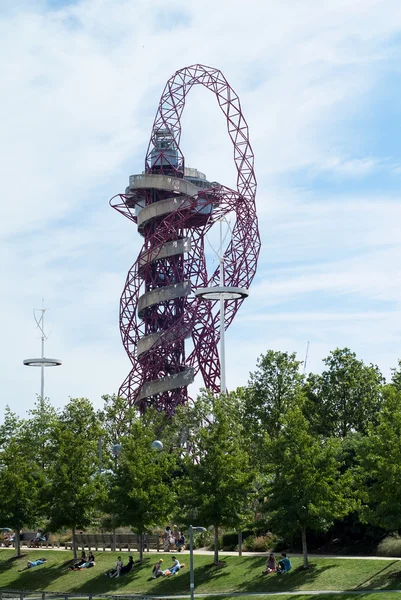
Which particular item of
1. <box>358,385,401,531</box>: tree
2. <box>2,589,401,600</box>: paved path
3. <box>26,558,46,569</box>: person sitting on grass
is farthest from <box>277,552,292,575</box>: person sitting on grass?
<box>26,558,46,569</box>: person sitting on grass

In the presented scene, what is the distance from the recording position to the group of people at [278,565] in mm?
40000

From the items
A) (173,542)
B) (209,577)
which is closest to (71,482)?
(173,542)

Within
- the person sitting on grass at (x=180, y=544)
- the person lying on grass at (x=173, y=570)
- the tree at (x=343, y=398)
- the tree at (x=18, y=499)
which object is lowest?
the person lying on grass at (x=173, y=570)

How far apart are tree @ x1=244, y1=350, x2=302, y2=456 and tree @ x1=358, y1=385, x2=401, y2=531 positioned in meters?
17.4

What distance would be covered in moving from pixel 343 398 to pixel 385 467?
20153 mm

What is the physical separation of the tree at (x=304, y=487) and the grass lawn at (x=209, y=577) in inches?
69.6

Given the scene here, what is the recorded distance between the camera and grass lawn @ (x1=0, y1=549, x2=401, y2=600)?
123 ft

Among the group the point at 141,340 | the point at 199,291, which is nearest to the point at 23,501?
the point at 199,291

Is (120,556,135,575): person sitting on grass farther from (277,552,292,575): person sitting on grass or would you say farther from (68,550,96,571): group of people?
(277,552,292,575): person sitting on grass

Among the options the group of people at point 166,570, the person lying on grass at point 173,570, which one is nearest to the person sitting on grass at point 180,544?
the group of people at point 166,570

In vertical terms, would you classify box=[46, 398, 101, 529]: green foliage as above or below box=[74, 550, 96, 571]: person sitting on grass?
above

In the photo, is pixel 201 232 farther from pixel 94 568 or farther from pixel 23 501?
pixel 94 568

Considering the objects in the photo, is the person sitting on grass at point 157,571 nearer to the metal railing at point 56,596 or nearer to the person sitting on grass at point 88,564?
the metal railing at point 56,596

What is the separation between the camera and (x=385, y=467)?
38031mm
